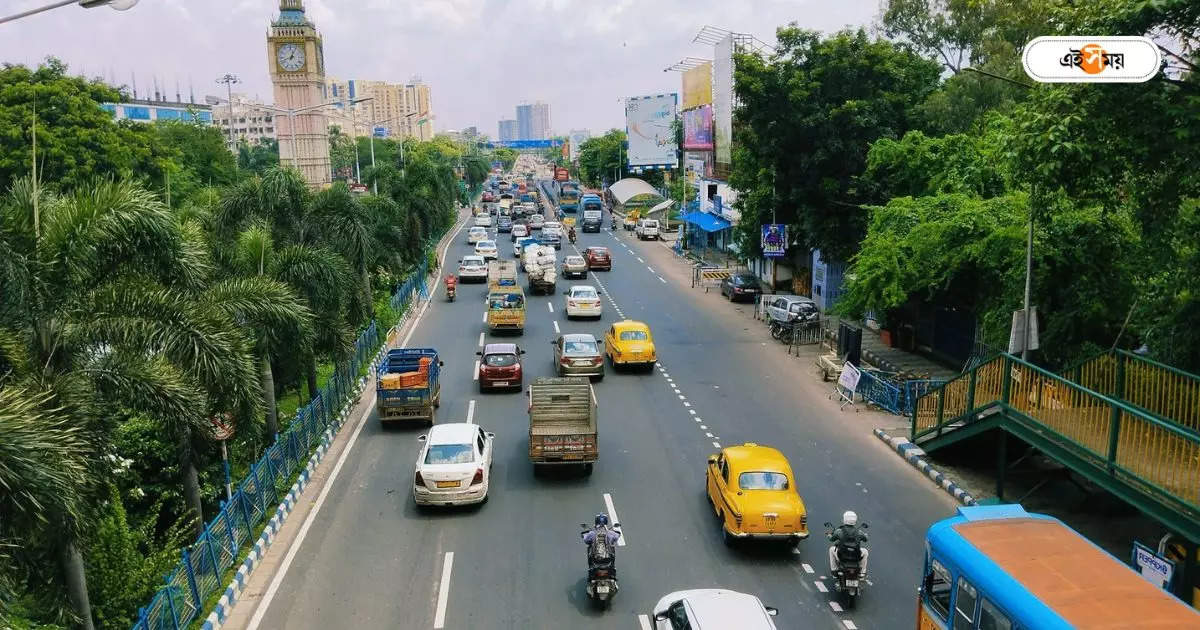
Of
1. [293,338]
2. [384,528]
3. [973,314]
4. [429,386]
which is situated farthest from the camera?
[973,314]

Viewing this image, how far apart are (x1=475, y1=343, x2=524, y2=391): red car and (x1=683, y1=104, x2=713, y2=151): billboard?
41.4 metres

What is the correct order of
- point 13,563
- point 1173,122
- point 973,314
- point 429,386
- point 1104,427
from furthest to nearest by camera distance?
point 973,314 < point 429,386 < point 1104,427 < point 1173,122 < point 13,563

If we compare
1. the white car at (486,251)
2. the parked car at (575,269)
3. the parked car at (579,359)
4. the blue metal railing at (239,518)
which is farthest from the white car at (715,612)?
the white car at (486,251)

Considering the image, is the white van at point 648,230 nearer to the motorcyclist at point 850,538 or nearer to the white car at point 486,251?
the white car at point 486,251

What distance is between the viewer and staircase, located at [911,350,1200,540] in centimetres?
1222

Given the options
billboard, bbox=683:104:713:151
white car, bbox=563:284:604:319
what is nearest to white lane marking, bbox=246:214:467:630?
white car, bbox=563:284:604:319

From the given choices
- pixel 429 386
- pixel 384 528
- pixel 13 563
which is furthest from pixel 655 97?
pixel 13 563

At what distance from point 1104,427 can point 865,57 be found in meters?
23.1

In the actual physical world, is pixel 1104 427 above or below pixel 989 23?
below

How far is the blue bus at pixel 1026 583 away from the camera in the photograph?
27.9ft

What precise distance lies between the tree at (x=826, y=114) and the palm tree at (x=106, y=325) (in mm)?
24315

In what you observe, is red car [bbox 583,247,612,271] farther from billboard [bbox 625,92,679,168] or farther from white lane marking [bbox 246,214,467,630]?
billboard [bbox 625,92,679,168]

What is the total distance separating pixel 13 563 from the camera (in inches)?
388

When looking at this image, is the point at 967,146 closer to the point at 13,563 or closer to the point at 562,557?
the point at 562,557
